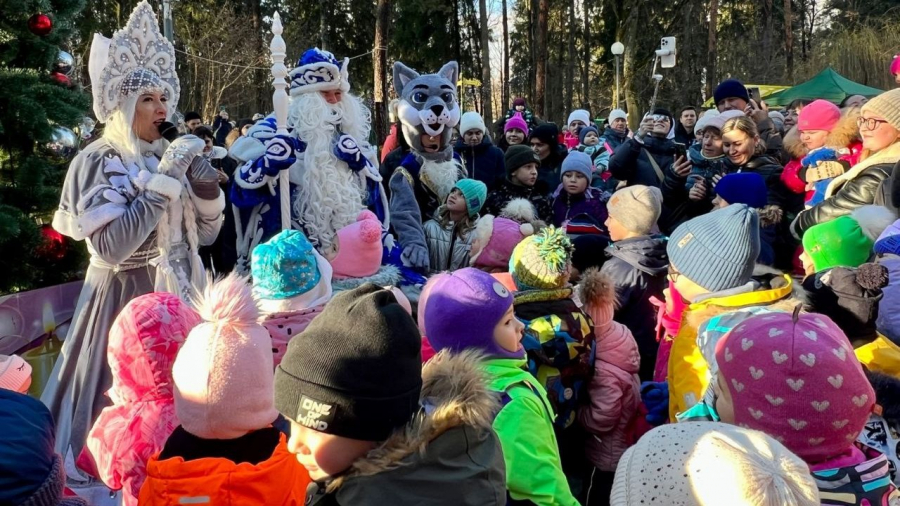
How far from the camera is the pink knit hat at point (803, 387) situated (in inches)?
59.6

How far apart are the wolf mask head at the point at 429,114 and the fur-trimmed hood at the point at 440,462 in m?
3.51

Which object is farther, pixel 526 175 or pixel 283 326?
pixel 526 175

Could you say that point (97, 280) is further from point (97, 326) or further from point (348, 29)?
point (348, 29)

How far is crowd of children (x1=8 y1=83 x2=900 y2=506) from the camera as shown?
139 centimetres

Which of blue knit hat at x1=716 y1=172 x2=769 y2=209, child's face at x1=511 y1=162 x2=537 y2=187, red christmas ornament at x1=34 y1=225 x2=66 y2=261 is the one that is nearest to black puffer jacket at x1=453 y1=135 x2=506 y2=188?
child's face at x1=511 y1=162 x2=537 y2=187

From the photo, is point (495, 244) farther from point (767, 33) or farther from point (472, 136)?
point (767, 33)

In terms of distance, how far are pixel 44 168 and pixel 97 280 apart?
3.94 ft

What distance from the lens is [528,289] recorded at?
276cm

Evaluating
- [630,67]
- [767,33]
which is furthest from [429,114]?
[767,33]

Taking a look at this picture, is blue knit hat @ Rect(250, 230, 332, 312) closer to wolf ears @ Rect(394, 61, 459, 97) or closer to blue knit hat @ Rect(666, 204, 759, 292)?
blue knit hat @ Rect(666, 204, 759, 292)

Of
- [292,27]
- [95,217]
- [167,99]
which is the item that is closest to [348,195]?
[167,99]

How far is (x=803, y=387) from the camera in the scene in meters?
1.51

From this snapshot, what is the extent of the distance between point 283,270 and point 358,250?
86 centimetres

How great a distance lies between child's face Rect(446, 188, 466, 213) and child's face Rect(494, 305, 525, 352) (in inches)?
87.3
